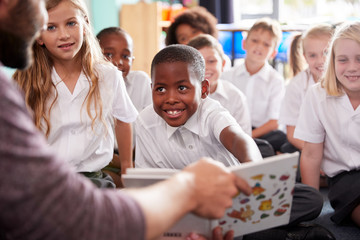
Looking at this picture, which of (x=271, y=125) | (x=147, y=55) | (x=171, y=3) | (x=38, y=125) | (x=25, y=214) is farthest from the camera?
(x=171, y=3)

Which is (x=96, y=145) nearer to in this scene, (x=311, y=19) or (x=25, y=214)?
(x=25, y=214)

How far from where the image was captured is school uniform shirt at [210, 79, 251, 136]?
7.14ft

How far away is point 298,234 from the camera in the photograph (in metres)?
1.47

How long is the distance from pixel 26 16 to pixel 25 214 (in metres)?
0.36

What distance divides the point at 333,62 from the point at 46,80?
3.72 ft

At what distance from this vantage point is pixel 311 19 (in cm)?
445

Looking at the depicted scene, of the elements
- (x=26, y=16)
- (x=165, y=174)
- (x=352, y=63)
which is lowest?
(x=165, y=174)

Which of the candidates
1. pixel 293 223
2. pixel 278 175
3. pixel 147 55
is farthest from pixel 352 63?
pixel 147 55

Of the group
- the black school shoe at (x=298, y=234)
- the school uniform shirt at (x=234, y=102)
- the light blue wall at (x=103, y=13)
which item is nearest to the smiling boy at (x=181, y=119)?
the black school shoe at (x=298, y=234)

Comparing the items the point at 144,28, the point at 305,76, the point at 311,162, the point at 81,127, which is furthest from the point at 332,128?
the point at 144,28

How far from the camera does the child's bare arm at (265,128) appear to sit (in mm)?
2654

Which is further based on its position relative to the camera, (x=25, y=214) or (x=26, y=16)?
(x=26, y=16)

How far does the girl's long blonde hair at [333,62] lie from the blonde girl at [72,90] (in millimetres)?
844

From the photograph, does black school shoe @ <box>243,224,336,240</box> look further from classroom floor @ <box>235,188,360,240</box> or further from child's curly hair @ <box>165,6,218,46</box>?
child's curly hair @ <box>165,6,218,46</box>
